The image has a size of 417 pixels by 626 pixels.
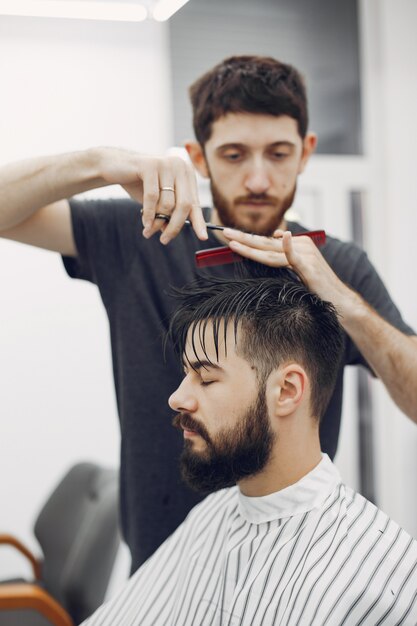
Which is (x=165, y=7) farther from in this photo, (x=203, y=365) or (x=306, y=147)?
(x=203, y=365)

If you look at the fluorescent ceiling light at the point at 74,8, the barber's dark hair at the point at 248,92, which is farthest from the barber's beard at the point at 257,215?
the fluorescent ceiling light at the point at 74,8

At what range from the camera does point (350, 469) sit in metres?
3.21

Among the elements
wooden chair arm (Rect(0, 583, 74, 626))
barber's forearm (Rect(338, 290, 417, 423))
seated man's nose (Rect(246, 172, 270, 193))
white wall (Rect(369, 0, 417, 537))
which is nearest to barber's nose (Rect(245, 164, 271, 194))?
seated man's nose (Rect(246, 172, 270, 193))

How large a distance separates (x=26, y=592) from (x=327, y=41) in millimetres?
2685

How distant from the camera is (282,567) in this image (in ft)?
3.38

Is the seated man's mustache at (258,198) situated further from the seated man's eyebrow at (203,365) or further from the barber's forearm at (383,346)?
the seated man's eyebrow at (203,365)

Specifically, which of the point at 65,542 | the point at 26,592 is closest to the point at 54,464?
the point at 65,542

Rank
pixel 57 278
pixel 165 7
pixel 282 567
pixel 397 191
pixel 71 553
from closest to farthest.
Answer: pixel 282 567, pixel 165 7, pixel 71 553, pixel 57 278, pixel 397 191

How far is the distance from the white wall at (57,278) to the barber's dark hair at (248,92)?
147 cm

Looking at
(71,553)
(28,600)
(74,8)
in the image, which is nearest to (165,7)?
(74,8)

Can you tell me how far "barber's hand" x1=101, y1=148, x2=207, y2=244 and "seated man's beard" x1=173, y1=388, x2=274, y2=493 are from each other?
0.29 metres

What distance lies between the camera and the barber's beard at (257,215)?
4.16 ft

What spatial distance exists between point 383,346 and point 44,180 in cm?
66

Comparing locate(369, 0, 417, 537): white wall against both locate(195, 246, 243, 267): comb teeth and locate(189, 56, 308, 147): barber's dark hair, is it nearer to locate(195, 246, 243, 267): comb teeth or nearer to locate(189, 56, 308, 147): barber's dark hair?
locate(189, 56, 308, 147): barber's dark hair
